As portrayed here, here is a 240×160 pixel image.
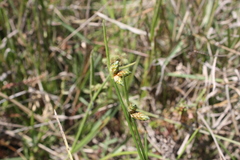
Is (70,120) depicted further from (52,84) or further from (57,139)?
(52,84)

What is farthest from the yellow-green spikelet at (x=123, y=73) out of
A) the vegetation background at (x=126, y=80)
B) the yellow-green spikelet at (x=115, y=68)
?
the vegetation background at (x=126, y=80)

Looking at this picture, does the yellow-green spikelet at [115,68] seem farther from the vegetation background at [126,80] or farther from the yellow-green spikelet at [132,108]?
the vegetation background at [126,80]

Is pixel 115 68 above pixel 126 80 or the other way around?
above

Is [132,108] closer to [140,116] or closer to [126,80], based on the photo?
[140,116]

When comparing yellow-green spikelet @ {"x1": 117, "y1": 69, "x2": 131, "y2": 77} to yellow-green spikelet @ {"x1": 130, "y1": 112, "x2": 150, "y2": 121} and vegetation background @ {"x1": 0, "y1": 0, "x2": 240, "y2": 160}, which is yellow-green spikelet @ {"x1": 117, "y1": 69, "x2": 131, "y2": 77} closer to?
yellow-green spikelet @ {"x1": 130, "y1": 112, "x2": 150, "y2": 121}

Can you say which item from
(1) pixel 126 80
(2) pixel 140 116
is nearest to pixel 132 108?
(2) pixel 140 116

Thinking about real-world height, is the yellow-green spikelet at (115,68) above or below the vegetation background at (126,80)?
above

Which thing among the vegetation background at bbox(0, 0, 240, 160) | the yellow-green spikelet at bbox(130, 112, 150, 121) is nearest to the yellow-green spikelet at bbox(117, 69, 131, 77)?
the yellow-green spikelet at bbox(130, 112, 150, 121)

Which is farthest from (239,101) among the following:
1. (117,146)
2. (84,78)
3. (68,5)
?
(68,5)
